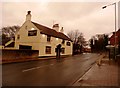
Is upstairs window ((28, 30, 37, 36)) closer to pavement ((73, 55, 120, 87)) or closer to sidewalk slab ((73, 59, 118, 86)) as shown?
pavement ((73, 55, 120, 87))

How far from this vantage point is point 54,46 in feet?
137

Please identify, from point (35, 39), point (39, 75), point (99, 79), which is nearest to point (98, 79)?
point (99, 79)

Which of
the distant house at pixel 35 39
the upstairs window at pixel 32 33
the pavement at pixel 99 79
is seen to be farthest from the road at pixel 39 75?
the upstairs window at pixel 32 33

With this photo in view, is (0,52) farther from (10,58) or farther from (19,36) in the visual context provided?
(19,36)

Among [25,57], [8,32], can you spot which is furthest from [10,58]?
[8,32]

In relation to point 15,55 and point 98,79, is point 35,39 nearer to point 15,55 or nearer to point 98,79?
point 15,55

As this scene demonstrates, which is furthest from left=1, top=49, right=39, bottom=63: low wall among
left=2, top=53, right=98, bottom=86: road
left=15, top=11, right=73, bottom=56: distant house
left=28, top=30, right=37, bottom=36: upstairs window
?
left=2, top=53, right=98, bottom=86: road

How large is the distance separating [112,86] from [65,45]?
41435mm

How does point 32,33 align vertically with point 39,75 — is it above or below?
above

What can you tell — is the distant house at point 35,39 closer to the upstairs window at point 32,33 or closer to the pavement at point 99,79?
the upstairs window at point 32,33

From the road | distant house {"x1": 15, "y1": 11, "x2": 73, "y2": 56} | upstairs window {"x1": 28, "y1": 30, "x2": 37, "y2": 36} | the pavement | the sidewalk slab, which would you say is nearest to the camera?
the pavement

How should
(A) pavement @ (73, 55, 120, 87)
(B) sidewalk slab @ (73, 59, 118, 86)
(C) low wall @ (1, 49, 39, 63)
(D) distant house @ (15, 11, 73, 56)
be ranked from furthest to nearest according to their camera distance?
(D) distant house @ (15, 11, 73, 56)
(C) low wall @ (1, 49, 39, 63)
(B) sidewalk slab @ (73, 59, 118, 86)
(A) pavement @ (73, 55, 120, 87)

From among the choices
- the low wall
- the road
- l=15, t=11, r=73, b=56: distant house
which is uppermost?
l=15, t=11, r=73, b=56: distant house

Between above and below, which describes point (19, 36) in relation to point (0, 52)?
above
